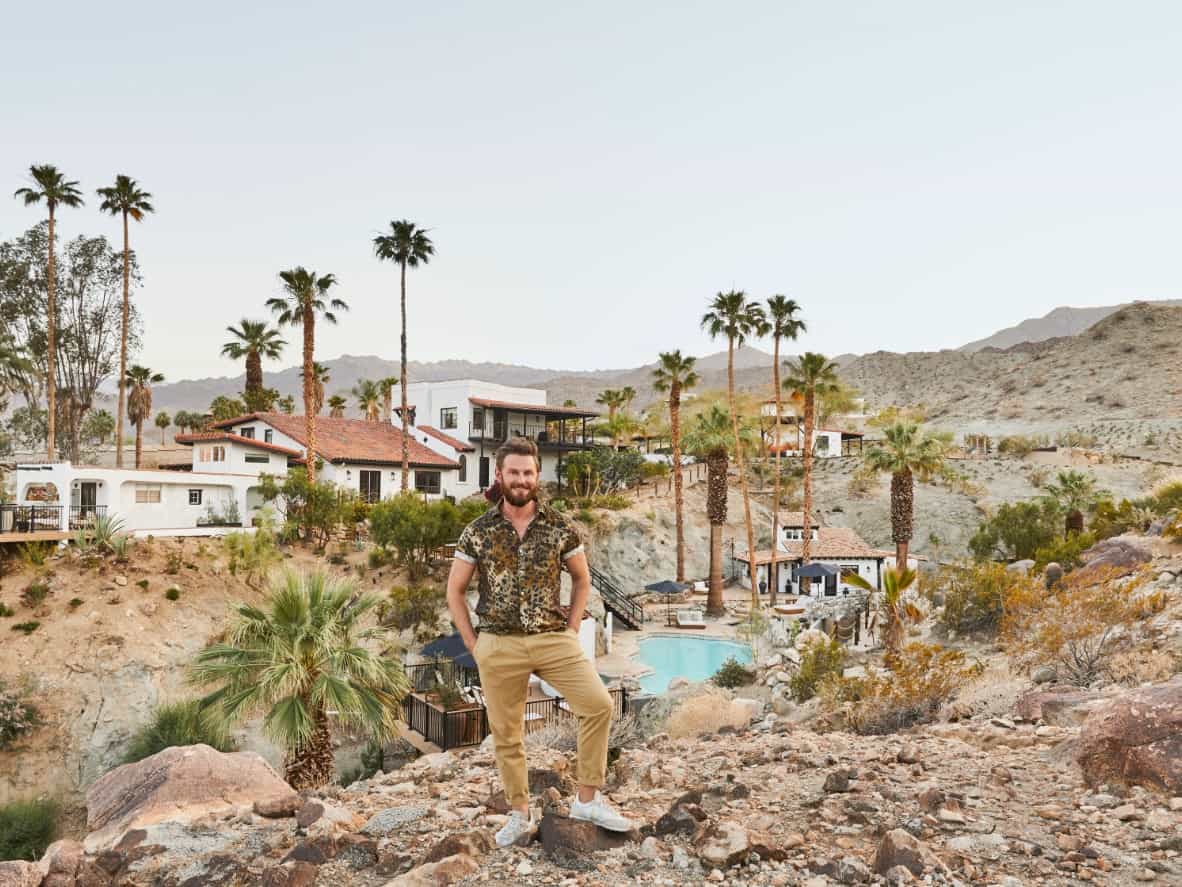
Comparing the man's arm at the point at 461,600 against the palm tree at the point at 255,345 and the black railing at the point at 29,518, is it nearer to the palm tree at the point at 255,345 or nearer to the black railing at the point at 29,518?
the black railing at the point at 29,518

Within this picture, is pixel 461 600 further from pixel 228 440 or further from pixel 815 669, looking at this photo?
pixel 228 440

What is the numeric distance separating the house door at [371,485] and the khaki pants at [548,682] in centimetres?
3401

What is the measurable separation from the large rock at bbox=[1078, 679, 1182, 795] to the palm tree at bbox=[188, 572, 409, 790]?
8030 millimetres

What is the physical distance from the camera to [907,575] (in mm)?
17141

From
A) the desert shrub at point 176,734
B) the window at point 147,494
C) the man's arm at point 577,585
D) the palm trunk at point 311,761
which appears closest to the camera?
the man's arm at point 577,585

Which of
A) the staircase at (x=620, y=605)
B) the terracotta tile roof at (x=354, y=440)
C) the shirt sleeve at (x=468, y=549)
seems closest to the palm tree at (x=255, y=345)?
the terracotta tile roof at (x=354, y=440)

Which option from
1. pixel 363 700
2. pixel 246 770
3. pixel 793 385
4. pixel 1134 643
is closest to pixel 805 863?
pixel 246 770

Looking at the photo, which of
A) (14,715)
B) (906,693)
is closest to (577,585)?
(906,693)

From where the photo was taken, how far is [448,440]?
43.6 meters

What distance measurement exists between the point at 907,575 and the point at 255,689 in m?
14.1

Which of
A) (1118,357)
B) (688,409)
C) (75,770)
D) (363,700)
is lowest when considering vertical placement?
(75,770)

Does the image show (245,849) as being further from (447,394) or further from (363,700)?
(447,394)

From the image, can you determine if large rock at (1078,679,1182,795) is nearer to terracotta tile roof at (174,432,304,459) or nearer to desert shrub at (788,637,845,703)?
desert shrub at (788,637,845,703)

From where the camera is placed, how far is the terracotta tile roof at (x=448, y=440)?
4344 centimetres
